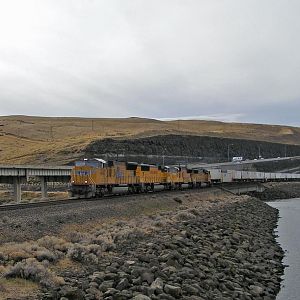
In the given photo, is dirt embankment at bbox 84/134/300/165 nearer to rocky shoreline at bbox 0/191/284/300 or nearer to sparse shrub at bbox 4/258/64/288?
rocky shoreline at bbox 0/191/284/300

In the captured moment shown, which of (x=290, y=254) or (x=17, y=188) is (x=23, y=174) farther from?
(x=290, y=254)

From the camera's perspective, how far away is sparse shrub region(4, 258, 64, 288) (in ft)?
42.7

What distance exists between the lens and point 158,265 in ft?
58.1

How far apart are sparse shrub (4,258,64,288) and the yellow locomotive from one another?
88.7ft

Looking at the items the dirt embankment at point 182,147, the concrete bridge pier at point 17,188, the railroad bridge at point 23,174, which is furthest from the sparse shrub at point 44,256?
the dirt embankment at point 182,147

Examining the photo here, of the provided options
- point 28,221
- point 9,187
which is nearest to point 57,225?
point 28,221

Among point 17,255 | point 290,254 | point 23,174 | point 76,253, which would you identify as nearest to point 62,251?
point 76,253

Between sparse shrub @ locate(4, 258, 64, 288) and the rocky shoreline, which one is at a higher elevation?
sparse shrub @ locate(4, 258, 64, 288)

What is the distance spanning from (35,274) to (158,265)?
225 inches

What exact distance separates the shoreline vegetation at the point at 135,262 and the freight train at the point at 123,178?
30.9ft

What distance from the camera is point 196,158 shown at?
160750 millimetres

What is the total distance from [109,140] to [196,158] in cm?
3656

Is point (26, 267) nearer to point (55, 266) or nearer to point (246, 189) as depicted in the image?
point (55, 266)

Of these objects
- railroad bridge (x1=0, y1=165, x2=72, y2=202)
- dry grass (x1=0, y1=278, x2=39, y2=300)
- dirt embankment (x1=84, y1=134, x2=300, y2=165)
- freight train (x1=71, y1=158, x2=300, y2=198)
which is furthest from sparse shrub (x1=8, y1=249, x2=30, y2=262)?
dirt embankment (x1=84, y1=134, x2=300, y2=165)
